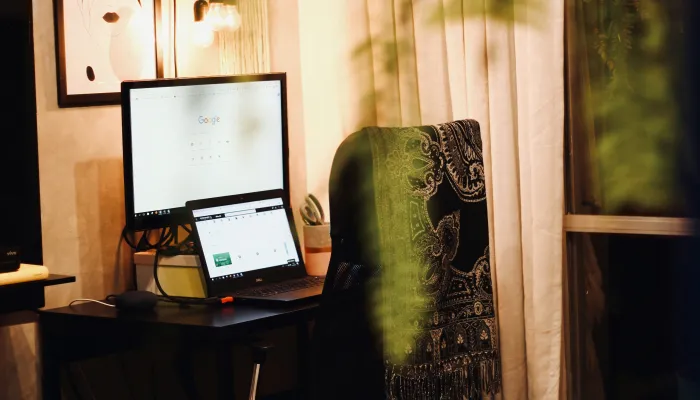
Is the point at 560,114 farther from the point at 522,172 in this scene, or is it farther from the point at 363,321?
the point at 363,321

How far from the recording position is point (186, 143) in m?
2.43

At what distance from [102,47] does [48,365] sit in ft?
2.91

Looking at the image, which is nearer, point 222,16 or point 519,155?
point 519,155

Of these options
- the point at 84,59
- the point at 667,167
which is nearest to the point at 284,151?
the point at 84,59

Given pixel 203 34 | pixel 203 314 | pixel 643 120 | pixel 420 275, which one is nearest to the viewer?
pixel 643 120

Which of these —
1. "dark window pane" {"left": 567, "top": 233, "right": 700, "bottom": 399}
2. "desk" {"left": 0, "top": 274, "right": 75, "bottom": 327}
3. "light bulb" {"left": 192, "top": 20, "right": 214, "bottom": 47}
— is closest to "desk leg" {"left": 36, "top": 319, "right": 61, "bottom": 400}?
"desk" {"left": 0, "top": 274, "right": 75, "bottom": 327}

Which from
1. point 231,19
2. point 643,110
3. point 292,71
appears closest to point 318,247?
point 292,71

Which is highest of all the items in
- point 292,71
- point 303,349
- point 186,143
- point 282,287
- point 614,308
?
point 292,71

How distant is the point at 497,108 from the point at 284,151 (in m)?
0.68

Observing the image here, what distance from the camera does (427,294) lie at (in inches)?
64.7

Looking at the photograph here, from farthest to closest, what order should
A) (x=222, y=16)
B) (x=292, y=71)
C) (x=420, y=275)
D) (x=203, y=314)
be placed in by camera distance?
(x=292, y=71), (x=222, y=16), (x=203, y=314), (x=420, y=275)

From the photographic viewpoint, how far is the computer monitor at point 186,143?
92.5 inches

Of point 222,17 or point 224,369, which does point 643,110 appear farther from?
point 222,17

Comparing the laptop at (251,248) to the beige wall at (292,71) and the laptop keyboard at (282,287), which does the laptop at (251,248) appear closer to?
the laptop keyboard at (282,287)
